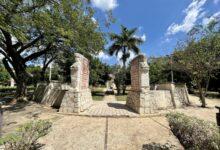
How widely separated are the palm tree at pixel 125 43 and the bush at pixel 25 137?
19763 mm

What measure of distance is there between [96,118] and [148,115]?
2505 mm

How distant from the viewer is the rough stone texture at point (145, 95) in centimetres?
791

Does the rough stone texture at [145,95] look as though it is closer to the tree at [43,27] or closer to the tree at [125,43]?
the tree at [43,27]

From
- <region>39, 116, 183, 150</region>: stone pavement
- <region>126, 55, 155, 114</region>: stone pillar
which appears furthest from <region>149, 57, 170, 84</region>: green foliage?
<region>39, 116, 183, 150</region>: stone pavement

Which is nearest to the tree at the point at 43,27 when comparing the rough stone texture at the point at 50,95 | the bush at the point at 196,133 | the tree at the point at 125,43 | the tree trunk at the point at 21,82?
the tree trunk at the point at 21,82

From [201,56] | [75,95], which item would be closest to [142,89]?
[75,95]

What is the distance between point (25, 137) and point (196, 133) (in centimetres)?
325

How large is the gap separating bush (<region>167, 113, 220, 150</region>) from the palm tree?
62.8 feet

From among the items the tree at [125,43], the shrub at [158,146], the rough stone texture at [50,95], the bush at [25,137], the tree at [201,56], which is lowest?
the shrub at [158,146]

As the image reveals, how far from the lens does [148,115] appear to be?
7.49 m

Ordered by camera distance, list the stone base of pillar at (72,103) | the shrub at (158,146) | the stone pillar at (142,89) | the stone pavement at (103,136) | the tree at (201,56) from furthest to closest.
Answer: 1. the tree at (201,56)
2. the stone pillar at (142,89)
3. the stone base of pillar at (72,103)
4. the stone pavement at (103,136)
5. the shrub at (158,146)

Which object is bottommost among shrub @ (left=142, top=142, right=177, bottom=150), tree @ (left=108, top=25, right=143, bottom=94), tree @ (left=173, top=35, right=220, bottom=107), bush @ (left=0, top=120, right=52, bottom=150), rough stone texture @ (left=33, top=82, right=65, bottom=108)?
shrub @ (left=142, top=142, right=177, bottom=150)

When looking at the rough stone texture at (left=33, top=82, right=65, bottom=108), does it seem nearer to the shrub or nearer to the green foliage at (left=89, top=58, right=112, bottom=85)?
the green foliage at (left=89, top=58, right=112, bottom=85)

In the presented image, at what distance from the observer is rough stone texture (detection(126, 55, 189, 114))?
7914mm
